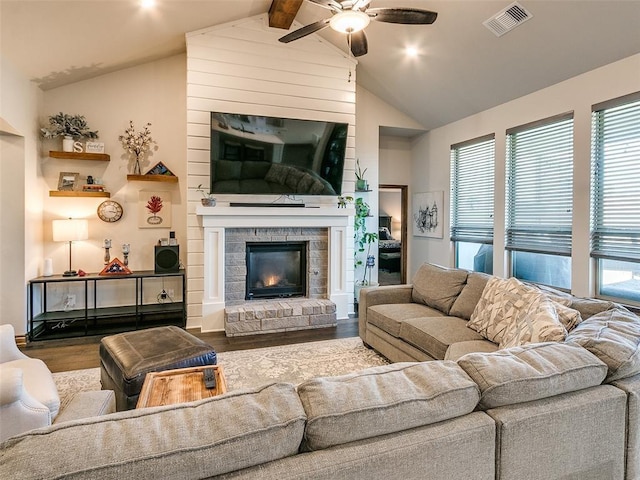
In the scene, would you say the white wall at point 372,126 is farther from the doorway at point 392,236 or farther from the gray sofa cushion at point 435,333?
the gray sofa cushion at point 435,333

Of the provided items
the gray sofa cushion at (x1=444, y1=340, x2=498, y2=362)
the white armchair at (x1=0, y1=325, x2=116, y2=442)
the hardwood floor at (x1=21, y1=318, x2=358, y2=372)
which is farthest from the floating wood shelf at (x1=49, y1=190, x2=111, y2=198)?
the gray sofa cushion at (x1=444, y1=340, x2=498, y2=362)

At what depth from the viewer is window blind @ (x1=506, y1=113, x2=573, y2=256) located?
4.05m

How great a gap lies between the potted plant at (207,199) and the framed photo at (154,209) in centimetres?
67

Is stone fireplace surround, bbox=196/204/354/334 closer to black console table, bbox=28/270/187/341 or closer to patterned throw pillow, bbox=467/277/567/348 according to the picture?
black console table, bbox=28/270/187/341

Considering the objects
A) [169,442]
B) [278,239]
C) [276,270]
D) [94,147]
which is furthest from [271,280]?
[169,442]

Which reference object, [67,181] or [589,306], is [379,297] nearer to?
[589,306]

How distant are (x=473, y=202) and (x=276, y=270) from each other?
120 inches

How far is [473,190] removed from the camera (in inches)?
215

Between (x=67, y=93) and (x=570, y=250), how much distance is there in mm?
6145

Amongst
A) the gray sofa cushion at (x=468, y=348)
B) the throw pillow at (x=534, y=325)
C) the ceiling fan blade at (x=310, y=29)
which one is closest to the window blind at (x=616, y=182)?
the throw pillow at (x=534, y=325)

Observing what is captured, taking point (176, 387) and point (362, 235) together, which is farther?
point (362, 235)

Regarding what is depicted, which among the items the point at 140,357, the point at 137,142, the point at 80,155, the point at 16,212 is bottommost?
the point at 140,357

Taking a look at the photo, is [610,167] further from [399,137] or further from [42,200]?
[42,200]

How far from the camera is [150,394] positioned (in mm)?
1977
